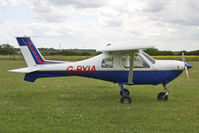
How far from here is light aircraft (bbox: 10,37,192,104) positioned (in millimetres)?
10000

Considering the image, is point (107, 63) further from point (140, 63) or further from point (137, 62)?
point (140, 63)

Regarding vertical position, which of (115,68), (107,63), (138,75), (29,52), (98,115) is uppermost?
(29,52)

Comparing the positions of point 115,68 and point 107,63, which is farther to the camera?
point 107,63

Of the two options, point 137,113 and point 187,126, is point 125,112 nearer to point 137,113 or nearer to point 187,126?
point 137,113

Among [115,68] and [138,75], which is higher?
[115,68]

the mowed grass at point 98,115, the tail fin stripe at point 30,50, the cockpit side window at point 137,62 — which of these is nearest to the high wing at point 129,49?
the cockpit side window at point 137,62

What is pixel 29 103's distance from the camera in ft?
31.9

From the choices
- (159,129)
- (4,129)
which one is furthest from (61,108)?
(159,129)

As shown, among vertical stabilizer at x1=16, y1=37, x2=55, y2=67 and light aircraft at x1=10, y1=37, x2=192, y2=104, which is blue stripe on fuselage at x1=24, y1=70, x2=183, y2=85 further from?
vertical stabilizer at x1=16, y1=37, x2=55, y2=67

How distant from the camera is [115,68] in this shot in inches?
398

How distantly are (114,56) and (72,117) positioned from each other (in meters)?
3.68

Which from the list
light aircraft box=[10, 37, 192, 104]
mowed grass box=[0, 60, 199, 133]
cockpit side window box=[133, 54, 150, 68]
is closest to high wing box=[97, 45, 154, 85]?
light aircraft box=[10, 37, 192, 104]

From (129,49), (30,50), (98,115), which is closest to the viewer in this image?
(98,115)

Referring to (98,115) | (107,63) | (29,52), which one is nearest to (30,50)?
(29,52)
